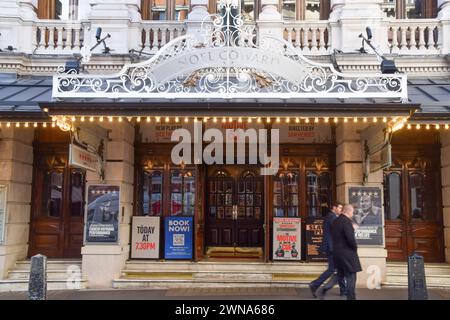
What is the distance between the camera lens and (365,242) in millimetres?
12141

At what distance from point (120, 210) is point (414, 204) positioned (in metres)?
7.51

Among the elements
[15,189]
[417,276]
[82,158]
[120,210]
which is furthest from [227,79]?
[15,189]

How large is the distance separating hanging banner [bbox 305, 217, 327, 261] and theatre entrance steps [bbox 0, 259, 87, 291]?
554 centimetres

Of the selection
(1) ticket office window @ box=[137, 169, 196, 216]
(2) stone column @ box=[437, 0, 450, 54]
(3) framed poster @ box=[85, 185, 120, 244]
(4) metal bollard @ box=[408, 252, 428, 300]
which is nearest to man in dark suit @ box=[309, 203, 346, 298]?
(4) metal bollard @ box=[408, 252, 428, 300]

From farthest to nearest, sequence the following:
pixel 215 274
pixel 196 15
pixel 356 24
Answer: pixel 196 15
pixel 356 24
pixel 215 274

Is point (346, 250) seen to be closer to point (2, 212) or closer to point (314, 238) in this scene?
point (314, 238)

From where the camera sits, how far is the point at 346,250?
958 centimetres

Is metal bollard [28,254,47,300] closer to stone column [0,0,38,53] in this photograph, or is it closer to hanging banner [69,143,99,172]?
hanging banner [69,143,99,172]

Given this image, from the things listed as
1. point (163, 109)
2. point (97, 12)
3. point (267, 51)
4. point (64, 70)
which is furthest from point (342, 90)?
point (97, 12)

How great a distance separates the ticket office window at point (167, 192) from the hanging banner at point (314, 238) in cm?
307

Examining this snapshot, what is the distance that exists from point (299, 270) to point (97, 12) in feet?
28.0

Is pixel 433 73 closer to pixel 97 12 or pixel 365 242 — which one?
pixel 365 242
